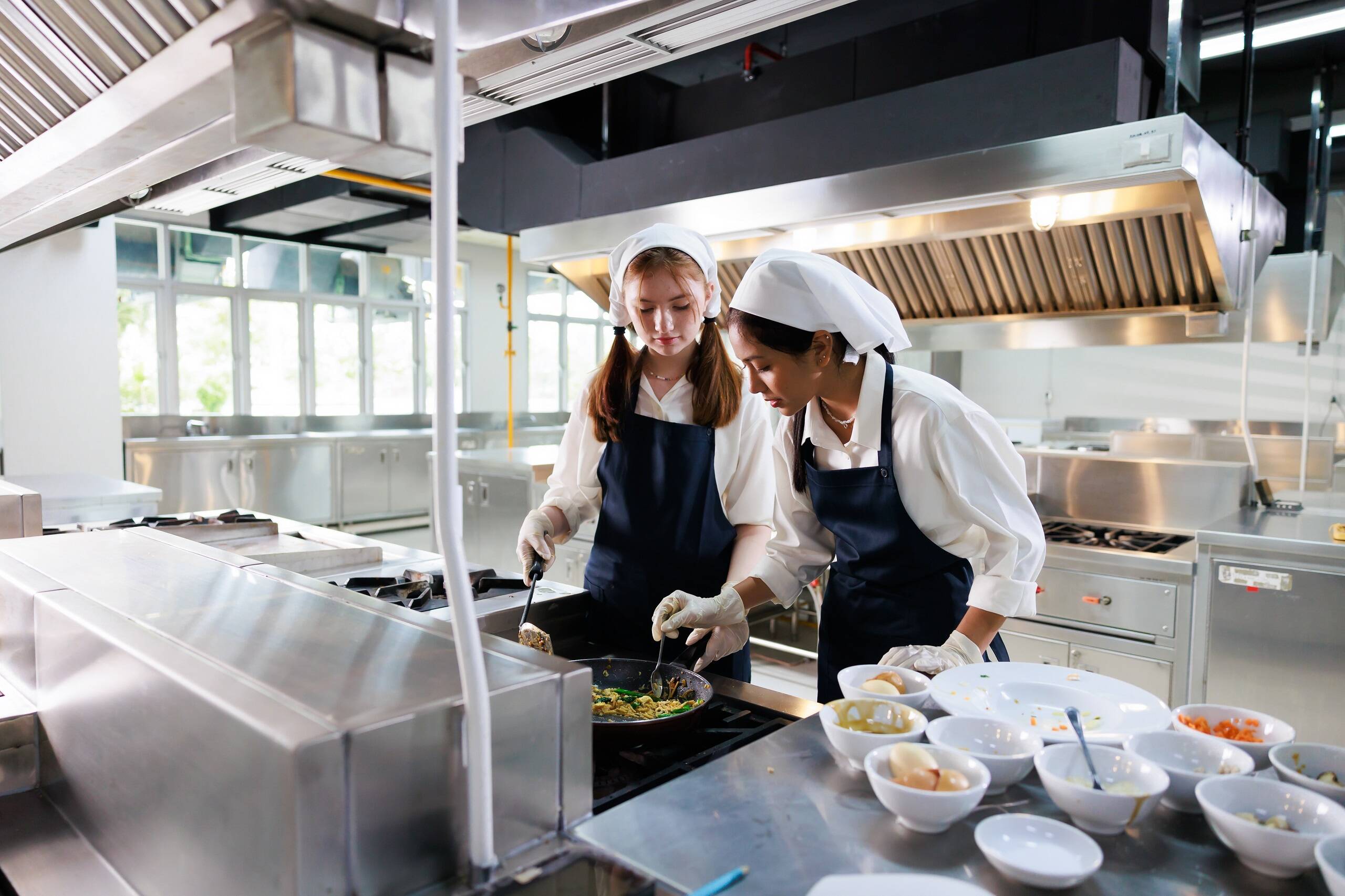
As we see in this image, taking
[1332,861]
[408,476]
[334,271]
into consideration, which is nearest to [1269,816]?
[1332,861]

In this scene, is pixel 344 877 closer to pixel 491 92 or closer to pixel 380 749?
pixel 380 749

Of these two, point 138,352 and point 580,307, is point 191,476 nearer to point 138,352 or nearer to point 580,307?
point 138,352

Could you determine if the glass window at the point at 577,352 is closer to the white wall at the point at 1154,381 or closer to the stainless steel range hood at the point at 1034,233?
the white wall at the point at 1154,381

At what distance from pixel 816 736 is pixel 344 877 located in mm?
617

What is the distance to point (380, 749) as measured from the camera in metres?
0.77

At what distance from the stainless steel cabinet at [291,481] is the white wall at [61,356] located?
9.53ft

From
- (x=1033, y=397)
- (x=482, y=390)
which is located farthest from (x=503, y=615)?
(x=482, y=390)

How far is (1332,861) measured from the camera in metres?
0.74

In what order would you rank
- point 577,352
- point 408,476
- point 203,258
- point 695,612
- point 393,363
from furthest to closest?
1. point 577,352
2. point 393,363
3. point 408,476
4. point 203,258
5. point 695,612

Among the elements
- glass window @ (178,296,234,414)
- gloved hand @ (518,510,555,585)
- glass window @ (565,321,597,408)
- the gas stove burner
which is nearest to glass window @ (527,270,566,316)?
glass window @ (565,321,597,408)

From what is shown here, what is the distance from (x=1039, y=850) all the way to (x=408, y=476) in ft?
28.4

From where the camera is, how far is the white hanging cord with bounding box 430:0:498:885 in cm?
71

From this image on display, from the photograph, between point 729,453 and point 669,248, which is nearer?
point 669,248

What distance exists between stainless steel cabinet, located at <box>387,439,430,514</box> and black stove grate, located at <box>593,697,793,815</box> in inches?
303
